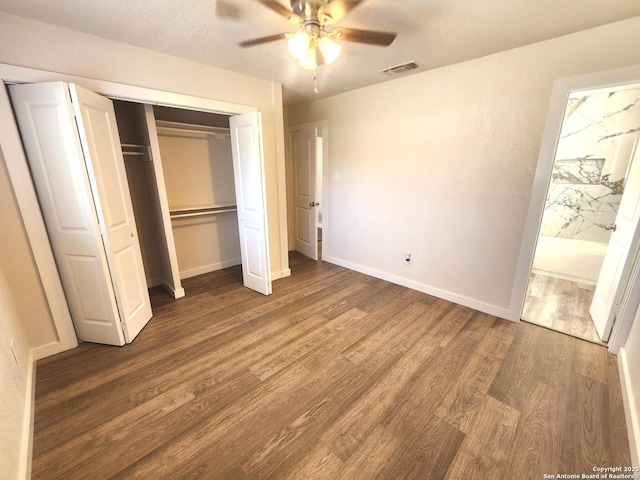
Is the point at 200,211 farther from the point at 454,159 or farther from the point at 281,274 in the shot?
the point at 454,159

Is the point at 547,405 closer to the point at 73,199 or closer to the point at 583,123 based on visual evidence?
the point at 73,199

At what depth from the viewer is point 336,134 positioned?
12.4 feet

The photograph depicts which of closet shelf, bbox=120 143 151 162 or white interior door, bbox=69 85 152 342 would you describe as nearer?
white interior door, bbox=69 85 152 342

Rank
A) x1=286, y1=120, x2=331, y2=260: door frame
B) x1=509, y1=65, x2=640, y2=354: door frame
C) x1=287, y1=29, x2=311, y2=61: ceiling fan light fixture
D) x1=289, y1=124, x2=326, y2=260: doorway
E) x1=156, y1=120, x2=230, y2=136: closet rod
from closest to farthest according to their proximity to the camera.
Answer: x1=287, y1=29, x2=311, y2=61: ceiling fan light fixture < x1=509, y1=65, x2=640, y2=354: door frame < x1=156, y1=120, x2=230, y2=136: closet rod < x1=286, y1=120, x2=331, y2=260: door frame < x1=289, y1=124, x2=326, y2=260: doorway

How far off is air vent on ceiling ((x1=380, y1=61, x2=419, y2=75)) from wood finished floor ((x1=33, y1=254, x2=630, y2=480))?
2.58 metres

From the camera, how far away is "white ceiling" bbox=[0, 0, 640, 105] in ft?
5.40

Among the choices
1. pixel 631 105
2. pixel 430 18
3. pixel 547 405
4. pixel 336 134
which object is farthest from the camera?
pixel 336 134

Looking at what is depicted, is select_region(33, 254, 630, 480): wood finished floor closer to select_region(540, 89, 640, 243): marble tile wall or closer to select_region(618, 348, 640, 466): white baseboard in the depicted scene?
select_region(618, 348, 640, 466): white baseboard

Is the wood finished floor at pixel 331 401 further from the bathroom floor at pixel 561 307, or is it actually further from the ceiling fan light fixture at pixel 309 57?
the ceiling fan light fixture at pixel 309 57

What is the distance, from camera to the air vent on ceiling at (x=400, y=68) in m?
2.59

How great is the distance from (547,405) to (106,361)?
3.27 metres

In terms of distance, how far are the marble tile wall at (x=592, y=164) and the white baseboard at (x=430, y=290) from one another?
2.29 metres

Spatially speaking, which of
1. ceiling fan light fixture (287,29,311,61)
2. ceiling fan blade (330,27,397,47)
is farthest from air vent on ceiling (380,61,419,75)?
ceiling fan light fixture (287,29,311,61)

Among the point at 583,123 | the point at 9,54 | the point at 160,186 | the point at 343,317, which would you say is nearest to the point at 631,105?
the point at 583,123
